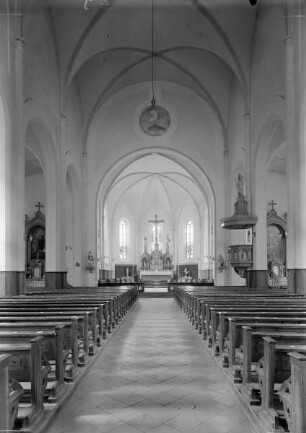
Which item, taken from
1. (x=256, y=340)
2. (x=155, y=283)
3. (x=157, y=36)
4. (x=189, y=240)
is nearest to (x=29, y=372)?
(x=256, y=340)

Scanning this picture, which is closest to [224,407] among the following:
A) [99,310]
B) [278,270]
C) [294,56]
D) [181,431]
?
[181,431]

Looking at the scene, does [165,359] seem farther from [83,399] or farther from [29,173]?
[29,173]

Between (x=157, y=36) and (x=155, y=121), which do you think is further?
(x=155, y=121)

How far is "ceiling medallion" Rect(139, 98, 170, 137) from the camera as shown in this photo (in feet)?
81.5

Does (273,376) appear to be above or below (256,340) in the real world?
below

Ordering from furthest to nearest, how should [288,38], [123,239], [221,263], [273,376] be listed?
[123,239] < [221,263] < [288,38] < [273,376]

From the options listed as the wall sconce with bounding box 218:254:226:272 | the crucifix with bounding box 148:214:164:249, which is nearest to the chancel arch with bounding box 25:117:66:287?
the wall sconce with bounding box 218:254:226:272

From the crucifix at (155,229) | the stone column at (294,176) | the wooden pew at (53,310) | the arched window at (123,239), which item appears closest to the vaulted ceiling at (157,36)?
the stone column at (294,176)

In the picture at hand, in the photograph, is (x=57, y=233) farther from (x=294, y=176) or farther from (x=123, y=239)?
(x=123, y=239)

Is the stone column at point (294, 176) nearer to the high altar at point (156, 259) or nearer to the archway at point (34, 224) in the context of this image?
the archway at point (34, 224)

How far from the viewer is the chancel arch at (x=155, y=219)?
3403cm

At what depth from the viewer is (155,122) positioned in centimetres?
2502

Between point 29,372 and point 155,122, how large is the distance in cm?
2183

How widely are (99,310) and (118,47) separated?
13768mm
